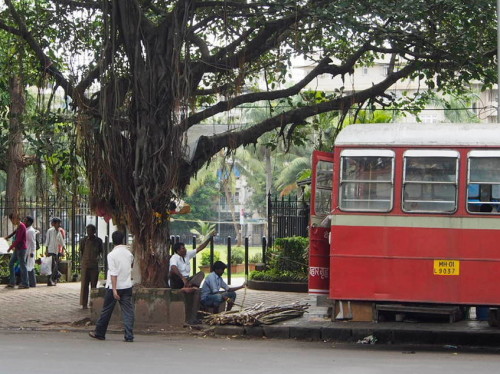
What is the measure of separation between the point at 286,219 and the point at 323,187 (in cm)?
1051

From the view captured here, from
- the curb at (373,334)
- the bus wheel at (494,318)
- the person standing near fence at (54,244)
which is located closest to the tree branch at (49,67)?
the curb at (373,334)

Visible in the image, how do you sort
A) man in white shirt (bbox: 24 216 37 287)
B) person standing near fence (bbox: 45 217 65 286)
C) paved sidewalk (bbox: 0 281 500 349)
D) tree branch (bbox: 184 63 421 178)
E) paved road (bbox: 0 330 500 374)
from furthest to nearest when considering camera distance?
person standing near fence (bbox: 45 217 65 286), man in white shirt (bbox: 24 216 37 287), tree branch (bbox: 184 63 421 178), paved sidewalk (bbox: 0 281 500 349), paved road (bbox: 0 330 500 374)

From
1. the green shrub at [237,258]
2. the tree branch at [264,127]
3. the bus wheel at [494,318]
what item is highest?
the tree branch at [264,127]


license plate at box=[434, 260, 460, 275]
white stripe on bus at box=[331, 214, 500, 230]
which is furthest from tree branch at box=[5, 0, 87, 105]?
license plate at box=[434, 260, 460, 275]

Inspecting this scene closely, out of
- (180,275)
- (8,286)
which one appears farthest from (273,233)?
(180,275)

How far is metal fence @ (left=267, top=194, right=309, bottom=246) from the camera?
2466 centimetres

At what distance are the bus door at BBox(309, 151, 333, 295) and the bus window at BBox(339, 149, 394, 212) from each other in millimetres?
655

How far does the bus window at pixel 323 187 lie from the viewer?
14.3 meters

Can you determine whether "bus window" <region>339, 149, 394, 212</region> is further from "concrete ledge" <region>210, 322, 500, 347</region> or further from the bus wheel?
the bus wheel

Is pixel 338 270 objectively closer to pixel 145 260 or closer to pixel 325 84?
pixel 145 260

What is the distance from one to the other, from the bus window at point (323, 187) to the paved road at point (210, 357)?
207cm

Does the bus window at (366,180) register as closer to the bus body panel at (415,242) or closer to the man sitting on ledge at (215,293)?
the bus body panel at (415,242)

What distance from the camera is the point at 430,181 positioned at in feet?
43.8

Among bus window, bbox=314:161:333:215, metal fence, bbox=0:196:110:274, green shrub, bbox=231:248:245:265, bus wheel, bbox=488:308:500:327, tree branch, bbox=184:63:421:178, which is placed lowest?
green shrub, bbox=231:248:245:265
